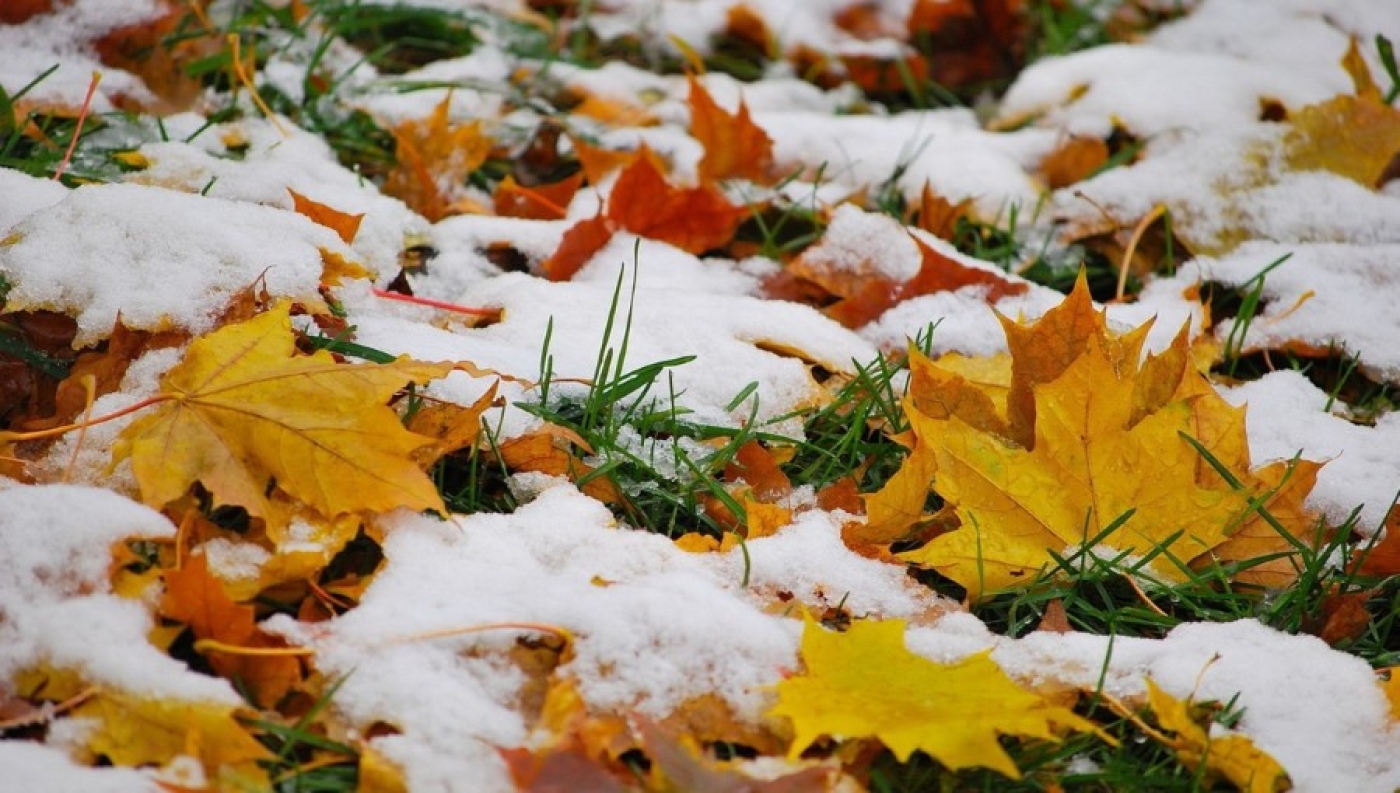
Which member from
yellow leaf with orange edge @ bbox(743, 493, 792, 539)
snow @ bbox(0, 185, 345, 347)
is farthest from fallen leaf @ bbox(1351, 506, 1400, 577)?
snow @ bbox(0, 185, 345, 347)

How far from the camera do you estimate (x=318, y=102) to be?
2.11m

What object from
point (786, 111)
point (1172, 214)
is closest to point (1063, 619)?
point (1172, 214)

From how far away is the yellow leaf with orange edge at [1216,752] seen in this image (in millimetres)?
1058

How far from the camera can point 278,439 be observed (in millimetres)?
1154

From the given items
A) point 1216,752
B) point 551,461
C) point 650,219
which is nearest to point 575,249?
point 650,219

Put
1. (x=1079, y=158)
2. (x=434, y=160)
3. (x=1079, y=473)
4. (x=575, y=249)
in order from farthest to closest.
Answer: (x=1079, y=158) → (x=434, y=160) → (x=575, y=249) → (x=1079, y=473)

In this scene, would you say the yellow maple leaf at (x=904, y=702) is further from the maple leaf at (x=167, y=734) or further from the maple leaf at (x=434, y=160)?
the maple leaf at (x=434, y=160)

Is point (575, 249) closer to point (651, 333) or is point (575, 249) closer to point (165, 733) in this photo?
point (651, 333)

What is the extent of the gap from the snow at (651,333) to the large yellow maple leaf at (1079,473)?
7 centimetres

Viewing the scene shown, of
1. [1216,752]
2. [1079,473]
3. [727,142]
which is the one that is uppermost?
[727,142]

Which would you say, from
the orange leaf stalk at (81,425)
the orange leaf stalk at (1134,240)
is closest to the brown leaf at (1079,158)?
the orange leaf stalk at (1134,240)

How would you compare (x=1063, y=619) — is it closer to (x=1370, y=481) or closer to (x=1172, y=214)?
(x=1370, y=481)

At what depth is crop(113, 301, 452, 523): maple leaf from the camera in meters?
1.13

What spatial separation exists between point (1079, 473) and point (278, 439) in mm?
919
